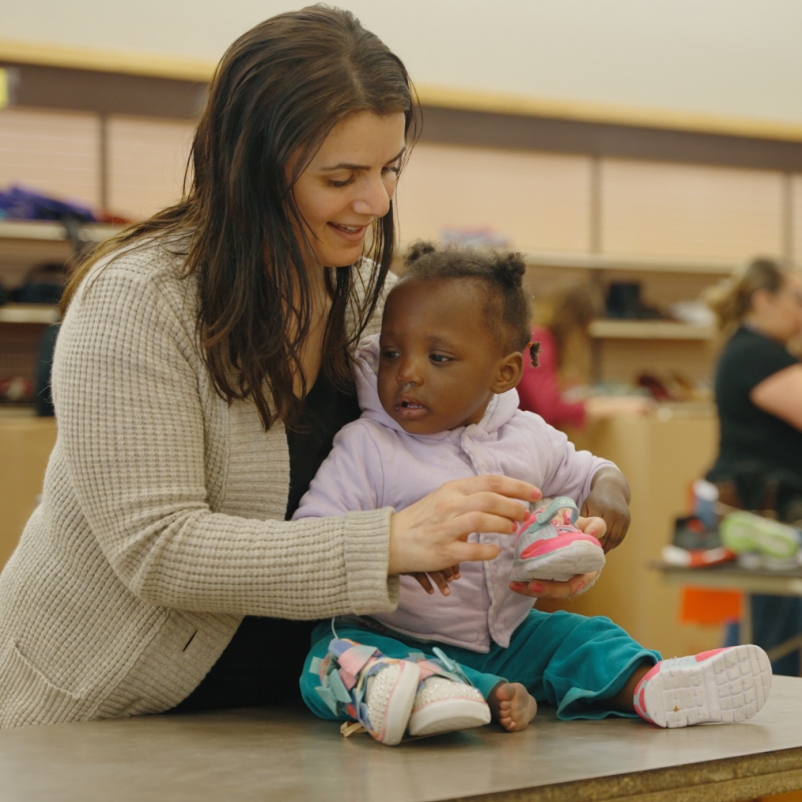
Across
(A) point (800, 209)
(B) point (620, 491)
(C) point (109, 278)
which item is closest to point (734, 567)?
(B) point (620, 491)

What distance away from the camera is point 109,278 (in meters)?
1.40

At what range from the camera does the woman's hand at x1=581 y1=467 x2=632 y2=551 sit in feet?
4.91

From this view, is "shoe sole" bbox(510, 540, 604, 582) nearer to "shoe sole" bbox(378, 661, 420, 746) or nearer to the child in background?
the child in background

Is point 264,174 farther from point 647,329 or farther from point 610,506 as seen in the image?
point 647,329

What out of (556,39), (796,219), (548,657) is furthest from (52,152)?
(796,219)

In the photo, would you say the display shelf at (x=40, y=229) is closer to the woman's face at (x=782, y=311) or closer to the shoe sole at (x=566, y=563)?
the woman's face at (x=782, y=311)

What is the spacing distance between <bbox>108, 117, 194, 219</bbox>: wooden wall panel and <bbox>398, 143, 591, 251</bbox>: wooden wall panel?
1.30 metres

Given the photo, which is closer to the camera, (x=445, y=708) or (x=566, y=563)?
(x=445, y=708)

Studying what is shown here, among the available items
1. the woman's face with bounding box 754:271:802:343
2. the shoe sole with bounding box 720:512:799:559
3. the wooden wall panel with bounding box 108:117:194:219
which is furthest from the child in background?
the wooden wall panel with bounding box 108:117:194:219

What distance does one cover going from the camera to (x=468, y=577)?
1501mm

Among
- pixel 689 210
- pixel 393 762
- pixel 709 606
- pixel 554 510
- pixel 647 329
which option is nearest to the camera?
pixel 393 762

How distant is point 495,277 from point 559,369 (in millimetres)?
3214

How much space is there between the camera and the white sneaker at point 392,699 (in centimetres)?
122

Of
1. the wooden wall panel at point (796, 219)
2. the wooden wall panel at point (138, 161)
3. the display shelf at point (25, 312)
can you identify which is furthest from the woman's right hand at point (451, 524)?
the wooden wall panel at point (796, 219)
